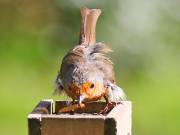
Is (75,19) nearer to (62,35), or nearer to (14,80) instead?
(62,35)

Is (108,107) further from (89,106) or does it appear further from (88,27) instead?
(88,27)

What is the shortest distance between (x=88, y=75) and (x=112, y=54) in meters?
4.37

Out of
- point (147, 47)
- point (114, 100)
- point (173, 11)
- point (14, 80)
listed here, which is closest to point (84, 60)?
point (114, 100)

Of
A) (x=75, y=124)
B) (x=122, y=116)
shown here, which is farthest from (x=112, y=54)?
(x=75, y=124)

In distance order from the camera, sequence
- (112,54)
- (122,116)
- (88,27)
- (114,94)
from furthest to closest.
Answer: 1. (112,54)
2. (88,27)
3. (114,94)
4. (122,116)

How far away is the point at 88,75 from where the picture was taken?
4.07 m

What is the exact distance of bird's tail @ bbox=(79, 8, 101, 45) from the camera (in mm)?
4398

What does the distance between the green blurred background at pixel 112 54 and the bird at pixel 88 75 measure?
Result: 2.89 metres

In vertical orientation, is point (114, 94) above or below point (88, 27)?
below

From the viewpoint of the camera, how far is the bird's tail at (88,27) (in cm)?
440

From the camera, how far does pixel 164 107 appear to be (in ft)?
25.0

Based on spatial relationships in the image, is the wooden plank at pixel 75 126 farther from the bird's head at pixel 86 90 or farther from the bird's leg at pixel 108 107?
the bird's head at pixel 86 90

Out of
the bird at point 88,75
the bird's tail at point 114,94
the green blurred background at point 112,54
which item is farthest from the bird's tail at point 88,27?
the green blurred background at point 112,54

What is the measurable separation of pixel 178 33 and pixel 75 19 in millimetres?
1107
